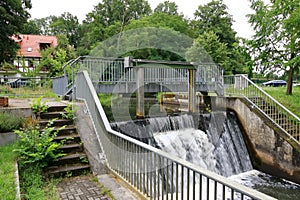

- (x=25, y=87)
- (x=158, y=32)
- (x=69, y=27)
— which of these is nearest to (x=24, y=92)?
(x=25, y=87)

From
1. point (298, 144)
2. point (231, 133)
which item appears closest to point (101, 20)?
point (231, 133)

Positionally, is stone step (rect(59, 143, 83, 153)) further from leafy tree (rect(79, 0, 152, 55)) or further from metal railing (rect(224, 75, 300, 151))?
leafy tree (rect(79, 0, 152, 55))

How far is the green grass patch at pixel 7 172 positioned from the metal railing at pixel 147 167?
65.5 inches

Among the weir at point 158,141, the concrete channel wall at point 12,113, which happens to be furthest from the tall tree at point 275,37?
the concrete channel wall at point 12,113

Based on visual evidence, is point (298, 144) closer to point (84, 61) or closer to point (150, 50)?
point (84, 61)

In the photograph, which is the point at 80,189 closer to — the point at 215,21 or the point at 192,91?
the point at 192,91

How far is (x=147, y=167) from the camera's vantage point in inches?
130

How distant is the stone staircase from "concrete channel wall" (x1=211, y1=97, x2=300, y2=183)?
22.6 ft

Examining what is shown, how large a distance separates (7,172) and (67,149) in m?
1.21

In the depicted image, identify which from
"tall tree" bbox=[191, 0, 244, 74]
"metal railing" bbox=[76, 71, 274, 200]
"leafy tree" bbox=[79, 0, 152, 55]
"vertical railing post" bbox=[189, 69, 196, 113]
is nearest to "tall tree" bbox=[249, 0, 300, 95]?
"vertical railing post" bbox=[189, 69, 196, 113]

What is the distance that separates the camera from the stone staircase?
4410mm

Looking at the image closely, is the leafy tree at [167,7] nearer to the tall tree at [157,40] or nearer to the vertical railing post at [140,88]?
the tall tree at [157,40]

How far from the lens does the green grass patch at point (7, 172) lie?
10.4 ft

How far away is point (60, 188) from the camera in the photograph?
386 centimetres
